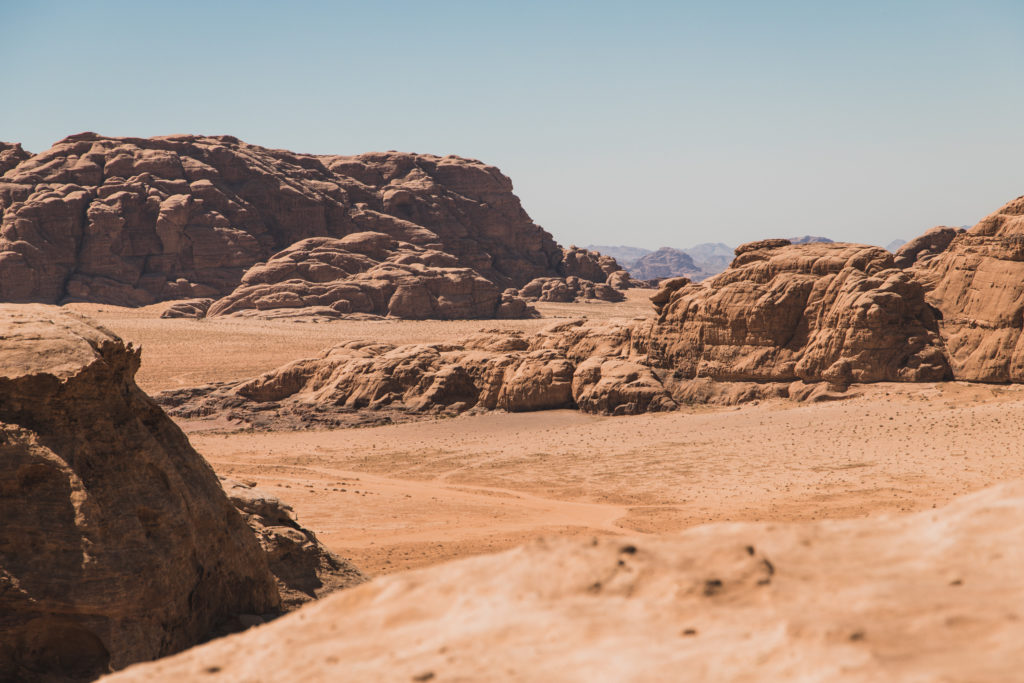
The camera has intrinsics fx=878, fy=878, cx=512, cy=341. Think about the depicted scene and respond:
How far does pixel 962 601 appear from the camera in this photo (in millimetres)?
4121

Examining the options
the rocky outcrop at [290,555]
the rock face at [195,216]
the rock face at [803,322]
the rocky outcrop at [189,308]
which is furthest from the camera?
the rock face at [195,216]

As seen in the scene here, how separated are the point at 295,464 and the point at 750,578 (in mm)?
21148

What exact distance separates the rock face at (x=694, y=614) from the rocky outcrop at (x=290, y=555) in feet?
16.8

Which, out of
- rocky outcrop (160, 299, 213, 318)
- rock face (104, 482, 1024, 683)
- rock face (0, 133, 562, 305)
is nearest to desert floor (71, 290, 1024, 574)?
rock face (104, 482, 1024, 683)

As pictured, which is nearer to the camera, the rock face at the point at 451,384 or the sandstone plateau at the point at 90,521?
the sandstone plateau at the point at 90,521

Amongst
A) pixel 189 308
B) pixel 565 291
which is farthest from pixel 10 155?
pixel 565 291

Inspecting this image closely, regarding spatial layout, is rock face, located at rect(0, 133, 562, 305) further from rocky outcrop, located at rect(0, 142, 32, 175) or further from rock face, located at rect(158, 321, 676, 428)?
rock face, located at rect(158, 321, 676, 428)

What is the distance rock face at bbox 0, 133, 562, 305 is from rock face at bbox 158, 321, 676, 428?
139 feet

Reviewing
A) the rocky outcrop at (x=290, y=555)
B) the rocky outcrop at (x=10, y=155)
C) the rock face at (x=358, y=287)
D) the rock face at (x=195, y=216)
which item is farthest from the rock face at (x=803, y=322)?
the rocky outcrop at (x=10, y=155)

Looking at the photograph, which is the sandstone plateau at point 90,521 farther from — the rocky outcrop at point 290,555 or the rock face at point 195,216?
the rock face at point 195,216

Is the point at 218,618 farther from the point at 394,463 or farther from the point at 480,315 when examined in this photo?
the point at 480,315

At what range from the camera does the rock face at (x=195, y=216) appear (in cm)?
7119

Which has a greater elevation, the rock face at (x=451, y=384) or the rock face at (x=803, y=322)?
the rock face at (x=803, y=322)

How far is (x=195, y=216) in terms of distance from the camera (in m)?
75.7
